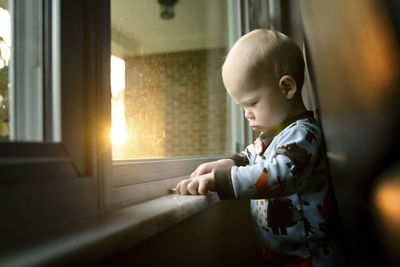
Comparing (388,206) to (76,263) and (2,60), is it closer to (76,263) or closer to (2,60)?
(76,263)

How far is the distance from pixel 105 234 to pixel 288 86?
24.9 inches

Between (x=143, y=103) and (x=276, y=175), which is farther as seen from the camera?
(x=143, y=103)

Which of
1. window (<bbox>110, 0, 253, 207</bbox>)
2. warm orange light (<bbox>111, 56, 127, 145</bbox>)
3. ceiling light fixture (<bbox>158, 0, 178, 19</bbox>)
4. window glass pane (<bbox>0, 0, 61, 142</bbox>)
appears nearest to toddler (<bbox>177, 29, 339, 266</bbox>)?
window (<bbox>110, 0, 253, 207</bbox>)

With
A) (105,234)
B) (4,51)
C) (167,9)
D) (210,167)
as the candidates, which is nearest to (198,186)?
(210,167)

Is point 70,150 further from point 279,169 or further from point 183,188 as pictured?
point 279,169

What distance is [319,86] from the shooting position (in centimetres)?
83

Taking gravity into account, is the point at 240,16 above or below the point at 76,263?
above

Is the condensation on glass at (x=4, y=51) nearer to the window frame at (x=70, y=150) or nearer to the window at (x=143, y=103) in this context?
the window frame at (x=70, y=150)

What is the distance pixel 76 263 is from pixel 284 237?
1.85 feet

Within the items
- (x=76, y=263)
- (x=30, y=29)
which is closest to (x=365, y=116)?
(x=76, y=263)

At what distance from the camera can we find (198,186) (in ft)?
2.46

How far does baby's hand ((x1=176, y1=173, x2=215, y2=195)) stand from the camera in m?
0.74

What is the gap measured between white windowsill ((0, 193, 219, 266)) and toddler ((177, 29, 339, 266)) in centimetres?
13

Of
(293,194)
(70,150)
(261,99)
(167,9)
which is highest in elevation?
(167,9)
